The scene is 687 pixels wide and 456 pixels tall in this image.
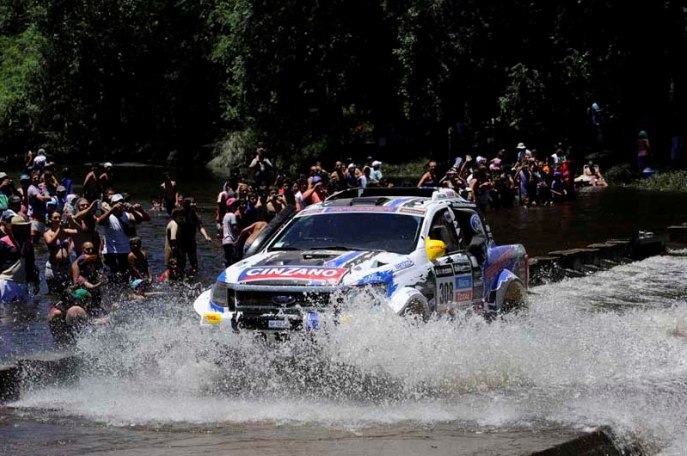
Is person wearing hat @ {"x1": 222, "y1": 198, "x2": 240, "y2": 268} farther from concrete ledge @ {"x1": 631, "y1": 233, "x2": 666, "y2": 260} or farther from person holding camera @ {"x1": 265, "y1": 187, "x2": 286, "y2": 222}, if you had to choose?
concrete ledge @ {"x1": 631, "y1": 233, "x2": 666, "y2": 260}

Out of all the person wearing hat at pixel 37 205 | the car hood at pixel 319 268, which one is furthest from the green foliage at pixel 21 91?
the car hood at pixel 319 268

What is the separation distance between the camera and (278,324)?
1142cm

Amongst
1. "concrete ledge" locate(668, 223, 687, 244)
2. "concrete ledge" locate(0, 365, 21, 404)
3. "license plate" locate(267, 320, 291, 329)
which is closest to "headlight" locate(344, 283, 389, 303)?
"license plate" locate(267, 320, 291, 329)

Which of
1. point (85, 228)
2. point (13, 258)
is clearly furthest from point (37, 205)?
point (13, 258)

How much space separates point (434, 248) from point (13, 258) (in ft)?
24.8

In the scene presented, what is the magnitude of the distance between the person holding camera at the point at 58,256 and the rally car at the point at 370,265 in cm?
568

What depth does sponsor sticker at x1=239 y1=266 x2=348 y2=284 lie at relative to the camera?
1147 centimetres

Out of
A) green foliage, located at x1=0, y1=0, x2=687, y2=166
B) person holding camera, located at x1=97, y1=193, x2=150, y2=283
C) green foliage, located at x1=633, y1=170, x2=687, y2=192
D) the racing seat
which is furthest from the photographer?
green foliage, located at x1=0, y1=0, x2=687, y2=166

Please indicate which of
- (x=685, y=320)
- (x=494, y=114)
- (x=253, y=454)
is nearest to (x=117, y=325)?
(x=253, y=454)

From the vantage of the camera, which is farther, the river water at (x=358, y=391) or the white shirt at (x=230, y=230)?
the white shirt at (x=230, y=230)

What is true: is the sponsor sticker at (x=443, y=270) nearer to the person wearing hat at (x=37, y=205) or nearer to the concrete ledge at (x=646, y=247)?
the concrete ledge at (x=646, y=247)

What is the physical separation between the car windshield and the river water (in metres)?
1.12

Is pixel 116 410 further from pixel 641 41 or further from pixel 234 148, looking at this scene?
pixel 234 148

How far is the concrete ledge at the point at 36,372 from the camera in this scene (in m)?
11.7
